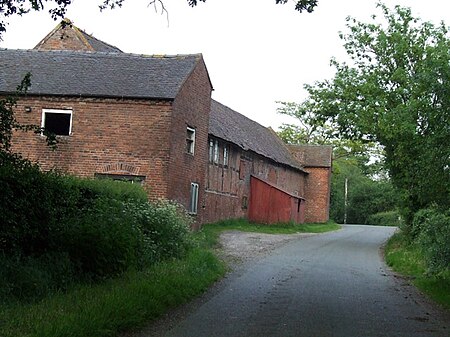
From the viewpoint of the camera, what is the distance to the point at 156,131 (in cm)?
2623

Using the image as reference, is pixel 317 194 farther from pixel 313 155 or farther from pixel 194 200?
pixel 194 200

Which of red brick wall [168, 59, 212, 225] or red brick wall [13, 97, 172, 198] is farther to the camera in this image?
red brick wall [168, 59, 212, 225]

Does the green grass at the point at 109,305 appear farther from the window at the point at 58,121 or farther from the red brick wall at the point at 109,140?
the window at the point at 58,121

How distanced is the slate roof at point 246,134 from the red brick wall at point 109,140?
9013mm

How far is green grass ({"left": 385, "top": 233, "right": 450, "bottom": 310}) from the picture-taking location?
48.2 feet

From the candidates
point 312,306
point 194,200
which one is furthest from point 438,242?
point 194,200

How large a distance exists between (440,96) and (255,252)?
462 inches

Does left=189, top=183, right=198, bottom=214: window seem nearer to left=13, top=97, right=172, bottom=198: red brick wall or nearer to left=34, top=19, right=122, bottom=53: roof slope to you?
left=13, top=97, right=172, bottom=198: red brick wall

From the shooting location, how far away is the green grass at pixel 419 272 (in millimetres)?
14703

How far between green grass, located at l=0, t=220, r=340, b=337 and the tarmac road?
21.7 inches

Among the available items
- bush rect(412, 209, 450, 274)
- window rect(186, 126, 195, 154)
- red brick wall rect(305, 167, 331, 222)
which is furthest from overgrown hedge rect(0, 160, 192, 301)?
red brick wall rect(305, 167, 331, 222)

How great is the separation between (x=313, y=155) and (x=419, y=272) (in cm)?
4523

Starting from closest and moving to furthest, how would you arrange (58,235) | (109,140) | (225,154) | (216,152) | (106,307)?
(106,307), (58,235), (109,140), (216,152), (225,154)

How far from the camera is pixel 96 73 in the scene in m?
28.3
